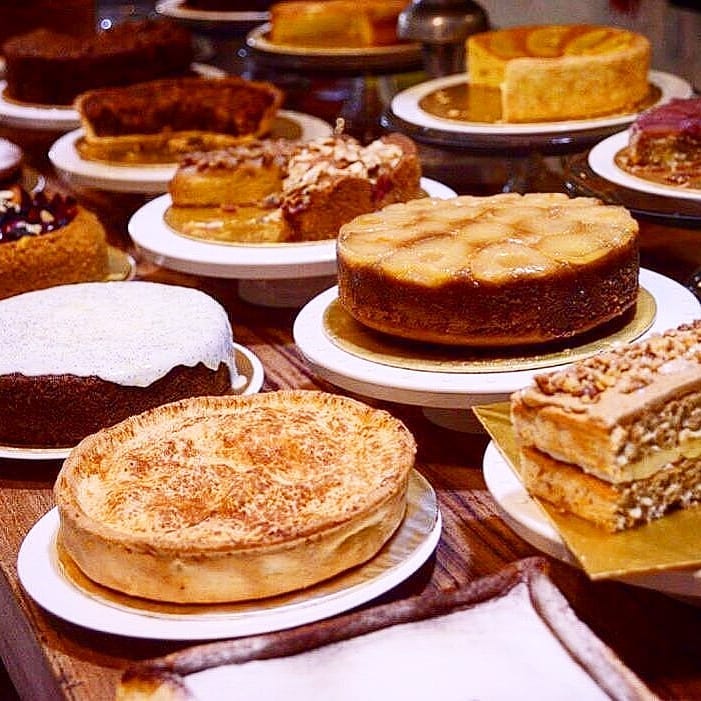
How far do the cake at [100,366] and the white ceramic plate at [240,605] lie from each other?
357 millimetres

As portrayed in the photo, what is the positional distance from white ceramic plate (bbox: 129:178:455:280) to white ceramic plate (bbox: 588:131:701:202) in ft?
1.67

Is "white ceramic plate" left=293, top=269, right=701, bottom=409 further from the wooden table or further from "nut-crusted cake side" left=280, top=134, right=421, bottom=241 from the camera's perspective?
"nut-crusted cake side" left=280, top=134, right=421, bottom=241

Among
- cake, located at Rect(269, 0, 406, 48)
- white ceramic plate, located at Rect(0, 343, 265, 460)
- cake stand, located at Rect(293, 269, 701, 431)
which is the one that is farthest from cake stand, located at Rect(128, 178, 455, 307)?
cake, located at Rect(269, 0, 406, 48)

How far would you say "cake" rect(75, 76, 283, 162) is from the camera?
9.96ft

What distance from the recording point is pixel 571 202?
187 centimetres

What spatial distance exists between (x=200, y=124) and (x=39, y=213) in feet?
2.97

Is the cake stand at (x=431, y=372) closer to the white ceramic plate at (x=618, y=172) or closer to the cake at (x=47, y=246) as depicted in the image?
the white ceramic plate at (x=618, y=172)

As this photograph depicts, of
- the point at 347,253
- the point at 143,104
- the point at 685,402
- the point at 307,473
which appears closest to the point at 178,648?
the point at 307,473

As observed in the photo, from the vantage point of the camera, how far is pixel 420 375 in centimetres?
157

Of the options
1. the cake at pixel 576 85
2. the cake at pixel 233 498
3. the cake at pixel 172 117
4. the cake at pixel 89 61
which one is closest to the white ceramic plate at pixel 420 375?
the cake at pixel 233 498

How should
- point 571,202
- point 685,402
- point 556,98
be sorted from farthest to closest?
point 556,98, point 571,202, point 685,402

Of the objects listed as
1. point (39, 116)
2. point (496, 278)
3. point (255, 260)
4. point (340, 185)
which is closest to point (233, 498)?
point (496, 278)

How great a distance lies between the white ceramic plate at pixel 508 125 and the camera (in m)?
2.49

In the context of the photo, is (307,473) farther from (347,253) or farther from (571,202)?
(571,202)
